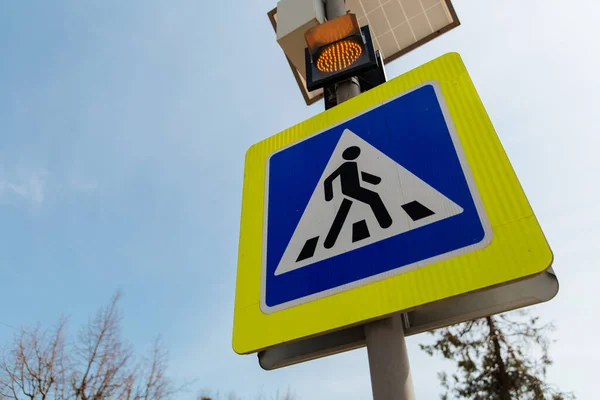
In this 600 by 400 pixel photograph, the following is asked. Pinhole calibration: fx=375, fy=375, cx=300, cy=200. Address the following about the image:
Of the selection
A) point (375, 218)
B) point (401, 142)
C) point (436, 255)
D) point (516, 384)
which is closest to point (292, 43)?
point (401, 142)

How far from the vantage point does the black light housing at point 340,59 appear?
1.91m

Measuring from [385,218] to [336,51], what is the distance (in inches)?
43.6

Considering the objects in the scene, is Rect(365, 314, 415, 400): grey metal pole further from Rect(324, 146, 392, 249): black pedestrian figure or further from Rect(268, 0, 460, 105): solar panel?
Rect(268, 0, 460, 105): solar panel

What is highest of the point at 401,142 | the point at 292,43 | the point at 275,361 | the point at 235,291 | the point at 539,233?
the point at 292,43

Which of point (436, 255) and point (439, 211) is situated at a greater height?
point (439, 211)

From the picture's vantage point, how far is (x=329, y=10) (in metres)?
2.62

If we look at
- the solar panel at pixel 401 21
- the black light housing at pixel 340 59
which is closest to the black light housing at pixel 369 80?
the black light housing at pixel 340 59

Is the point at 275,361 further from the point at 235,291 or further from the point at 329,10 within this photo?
the point at 329,10

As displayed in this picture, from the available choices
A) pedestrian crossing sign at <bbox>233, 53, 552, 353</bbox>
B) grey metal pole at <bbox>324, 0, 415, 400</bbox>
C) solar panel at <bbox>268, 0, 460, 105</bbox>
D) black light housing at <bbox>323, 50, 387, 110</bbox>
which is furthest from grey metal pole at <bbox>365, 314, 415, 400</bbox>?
solar panel at <bbox>268, 0, 460, 105</bbox>

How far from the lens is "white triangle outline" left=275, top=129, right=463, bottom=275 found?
4.14ft

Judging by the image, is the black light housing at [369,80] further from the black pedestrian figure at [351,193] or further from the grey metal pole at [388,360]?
the grey metal pole at [388,360]

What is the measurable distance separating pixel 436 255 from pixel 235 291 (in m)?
0.80

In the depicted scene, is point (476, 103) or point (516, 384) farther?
point (516, 384)

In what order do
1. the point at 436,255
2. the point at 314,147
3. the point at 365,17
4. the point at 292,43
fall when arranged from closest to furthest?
the point at 436,255
the point at 314,147
the point at 292,43
the point at 365,17
